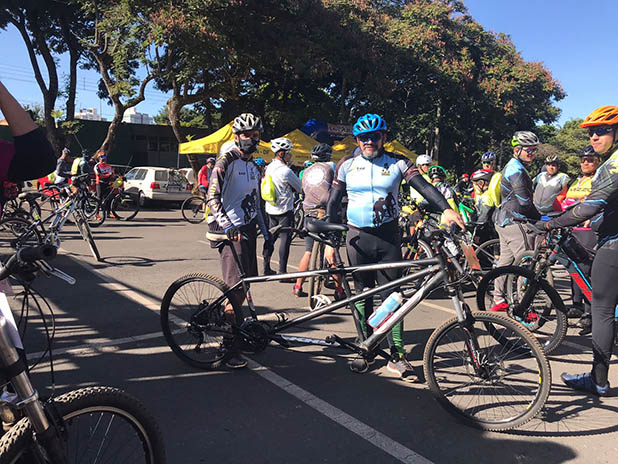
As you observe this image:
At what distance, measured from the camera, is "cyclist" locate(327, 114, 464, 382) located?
3.99m

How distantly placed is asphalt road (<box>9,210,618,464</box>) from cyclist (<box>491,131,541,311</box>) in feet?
3.62

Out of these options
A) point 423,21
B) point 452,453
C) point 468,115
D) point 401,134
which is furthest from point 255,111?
point 452,453

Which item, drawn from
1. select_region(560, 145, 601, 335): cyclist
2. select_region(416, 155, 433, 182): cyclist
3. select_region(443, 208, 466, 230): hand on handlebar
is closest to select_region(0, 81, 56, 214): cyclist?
select_region(443, 208, 466, 230): hand on handlebar

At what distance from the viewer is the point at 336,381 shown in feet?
13.0

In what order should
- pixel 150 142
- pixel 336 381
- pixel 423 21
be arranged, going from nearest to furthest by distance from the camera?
pixel 336 381 → pixel 423 21 → pixel 150 142

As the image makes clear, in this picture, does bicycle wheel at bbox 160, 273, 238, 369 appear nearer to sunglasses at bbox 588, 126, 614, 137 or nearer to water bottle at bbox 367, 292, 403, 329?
water bottle at bbox 367, 292, 403, 329

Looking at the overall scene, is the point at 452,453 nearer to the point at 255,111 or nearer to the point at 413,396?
the point at 413,396

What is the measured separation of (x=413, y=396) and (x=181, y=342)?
81.8 inches

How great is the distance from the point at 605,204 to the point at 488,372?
60.9 inches

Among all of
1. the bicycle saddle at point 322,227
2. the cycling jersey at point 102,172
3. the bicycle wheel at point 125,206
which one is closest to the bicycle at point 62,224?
the bicycle saddle at point 322,227

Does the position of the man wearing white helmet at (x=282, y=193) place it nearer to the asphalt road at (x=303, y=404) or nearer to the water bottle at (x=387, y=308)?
the asphalt road at (x=303, y=404)

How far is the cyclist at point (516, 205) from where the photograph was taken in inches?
207

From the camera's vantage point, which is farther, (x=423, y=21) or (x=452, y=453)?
(x=423, y=21)

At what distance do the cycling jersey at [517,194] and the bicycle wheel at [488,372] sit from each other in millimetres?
2090
